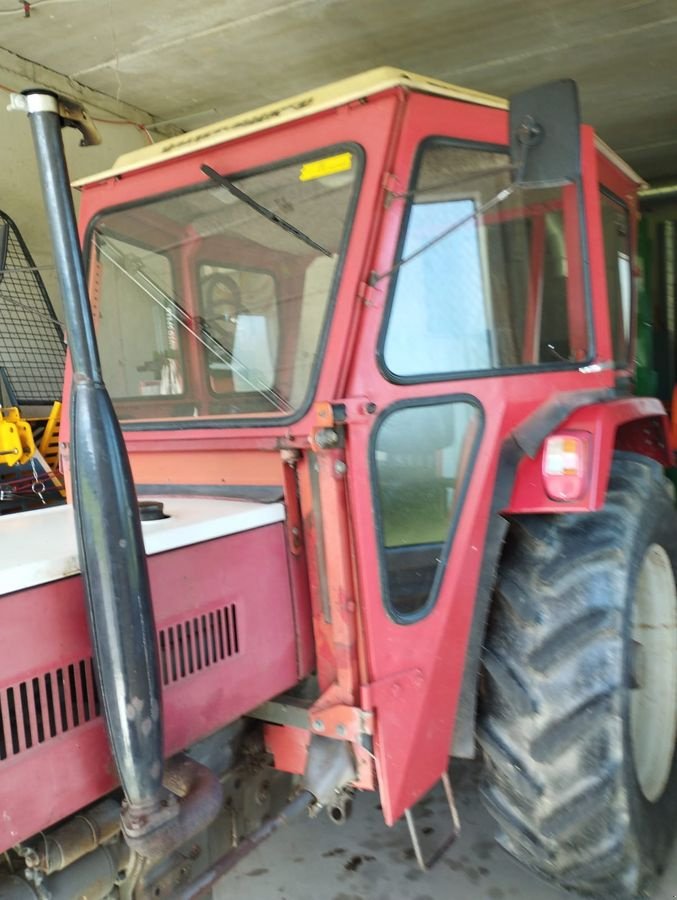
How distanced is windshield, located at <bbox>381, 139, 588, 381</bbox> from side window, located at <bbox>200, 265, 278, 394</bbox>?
357 mm

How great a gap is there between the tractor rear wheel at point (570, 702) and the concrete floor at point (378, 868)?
306 millimetres

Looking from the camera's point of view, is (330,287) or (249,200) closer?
(330,287)

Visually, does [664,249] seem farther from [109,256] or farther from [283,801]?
[283,801]

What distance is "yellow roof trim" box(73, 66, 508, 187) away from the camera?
1646 millimetres

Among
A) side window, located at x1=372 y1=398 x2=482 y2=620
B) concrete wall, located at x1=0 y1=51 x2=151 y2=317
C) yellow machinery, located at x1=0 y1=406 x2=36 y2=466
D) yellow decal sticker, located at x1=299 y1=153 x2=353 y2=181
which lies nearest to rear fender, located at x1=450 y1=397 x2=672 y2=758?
side window, located at x1=372 y1=398 x2=482 y2=620

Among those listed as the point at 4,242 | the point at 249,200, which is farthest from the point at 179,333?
A: the point at 4,242

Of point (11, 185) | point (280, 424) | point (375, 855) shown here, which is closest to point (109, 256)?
point (280, 424)

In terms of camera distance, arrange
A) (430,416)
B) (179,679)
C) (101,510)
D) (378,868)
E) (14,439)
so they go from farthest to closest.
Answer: (14,439)
(378,868)
(430,416)
(179,679)
(101,510)

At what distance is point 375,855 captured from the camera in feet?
7.80

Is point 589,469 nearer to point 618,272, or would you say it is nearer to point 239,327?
point 239,327

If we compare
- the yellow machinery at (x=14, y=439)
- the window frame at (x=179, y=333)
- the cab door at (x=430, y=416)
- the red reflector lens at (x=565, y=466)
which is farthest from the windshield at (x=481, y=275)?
the yellow machinery at (x=14, y=439)

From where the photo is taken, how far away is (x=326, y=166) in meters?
1.73

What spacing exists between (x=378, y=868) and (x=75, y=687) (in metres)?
1.47

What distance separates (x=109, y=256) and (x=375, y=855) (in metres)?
2.06
